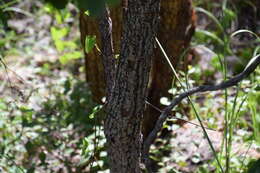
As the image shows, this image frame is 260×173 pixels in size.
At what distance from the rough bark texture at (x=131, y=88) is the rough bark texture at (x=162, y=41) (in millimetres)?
1015

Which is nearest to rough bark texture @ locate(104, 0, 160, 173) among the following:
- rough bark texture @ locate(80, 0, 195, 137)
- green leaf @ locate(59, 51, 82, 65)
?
rough bark texture @ locate(80, 0, 195, 137)

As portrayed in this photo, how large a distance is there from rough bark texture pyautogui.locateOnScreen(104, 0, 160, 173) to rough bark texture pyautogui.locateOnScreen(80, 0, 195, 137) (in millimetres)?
1015

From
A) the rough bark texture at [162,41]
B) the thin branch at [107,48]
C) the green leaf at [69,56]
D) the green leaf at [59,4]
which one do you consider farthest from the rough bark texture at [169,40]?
the green leaf at [59,4]

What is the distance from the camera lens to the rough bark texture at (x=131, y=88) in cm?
153

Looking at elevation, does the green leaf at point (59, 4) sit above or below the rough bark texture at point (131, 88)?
above

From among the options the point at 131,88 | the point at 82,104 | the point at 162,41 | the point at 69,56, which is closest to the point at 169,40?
the point at 162,41

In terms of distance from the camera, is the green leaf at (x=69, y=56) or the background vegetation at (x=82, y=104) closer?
the background vegetation at (x=82, y=104)

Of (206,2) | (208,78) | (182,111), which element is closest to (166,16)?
(182,111)

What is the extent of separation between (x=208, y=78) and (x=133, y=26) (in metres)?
2.52

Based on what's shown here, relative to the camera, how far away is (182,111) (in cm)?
307

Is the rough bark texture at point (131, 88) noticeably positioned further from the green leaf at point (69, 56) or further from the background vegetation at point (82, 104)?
the green leaf at point (69, 56)

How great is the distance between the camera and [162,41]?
2.84 m

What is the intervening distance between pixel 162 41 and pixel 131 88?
4.10 ft

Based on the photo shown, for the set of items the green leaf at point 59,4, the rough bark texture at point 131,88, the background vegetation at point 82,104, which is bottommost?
the background vegetation at point 82,104
